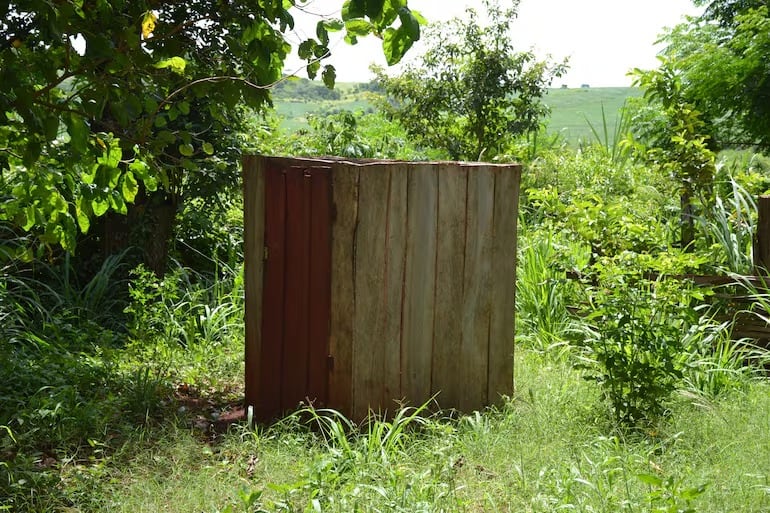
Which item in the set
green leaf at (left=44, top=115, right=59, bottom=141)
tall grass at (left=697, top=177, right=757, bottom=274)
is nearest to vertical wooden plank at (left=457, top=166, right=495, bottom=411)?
green leaf at (left=44, top=115, right=59, bottom=141)

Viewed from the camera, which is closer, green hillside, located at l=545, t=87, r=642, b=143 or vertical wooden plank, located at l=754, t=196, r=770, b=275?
vertical wooden plank, located at l=754, t=196, r=770, b=275

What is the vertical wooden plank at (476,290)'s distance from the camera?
4.71m

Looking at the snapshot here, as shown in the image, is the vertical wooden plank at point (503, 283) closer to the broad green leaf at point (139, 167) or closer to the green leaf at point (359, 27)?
the green leaf at point (359, 27)

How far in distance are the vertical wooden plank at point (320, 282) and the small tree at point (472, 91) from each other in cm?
801

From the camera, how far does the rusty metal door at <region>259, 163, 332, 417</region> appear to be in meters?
4.45

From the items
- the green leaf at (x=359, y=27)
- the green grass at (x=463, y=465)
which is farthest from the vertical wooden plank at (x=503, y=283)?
the green leaf at (x=359, y=27)

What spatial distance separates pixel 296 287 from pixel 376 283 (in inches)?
17.0

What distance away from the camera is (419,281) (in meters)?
4.58

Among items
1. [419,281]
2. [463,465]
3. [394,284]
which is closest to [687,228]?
[419,281]

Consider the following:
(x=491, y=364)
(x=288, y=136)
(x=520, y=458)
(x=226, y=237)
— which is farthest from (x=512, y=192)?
(x=288, y=136)

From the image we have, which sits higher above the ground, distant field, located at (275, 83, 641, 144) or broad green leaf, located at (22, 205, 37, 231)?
distant field, located at (275, 83, 641, 144)

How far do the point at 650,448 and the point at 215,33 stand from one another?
3.58 m

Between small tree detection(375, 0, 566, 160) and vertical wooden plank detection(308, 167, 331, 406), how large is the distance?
801 cm

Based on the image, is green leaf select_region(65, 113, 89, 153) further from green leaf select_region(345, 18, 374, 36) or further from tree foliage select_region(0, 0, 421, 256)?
green leaf select_region(345, 18, 374, 36)
